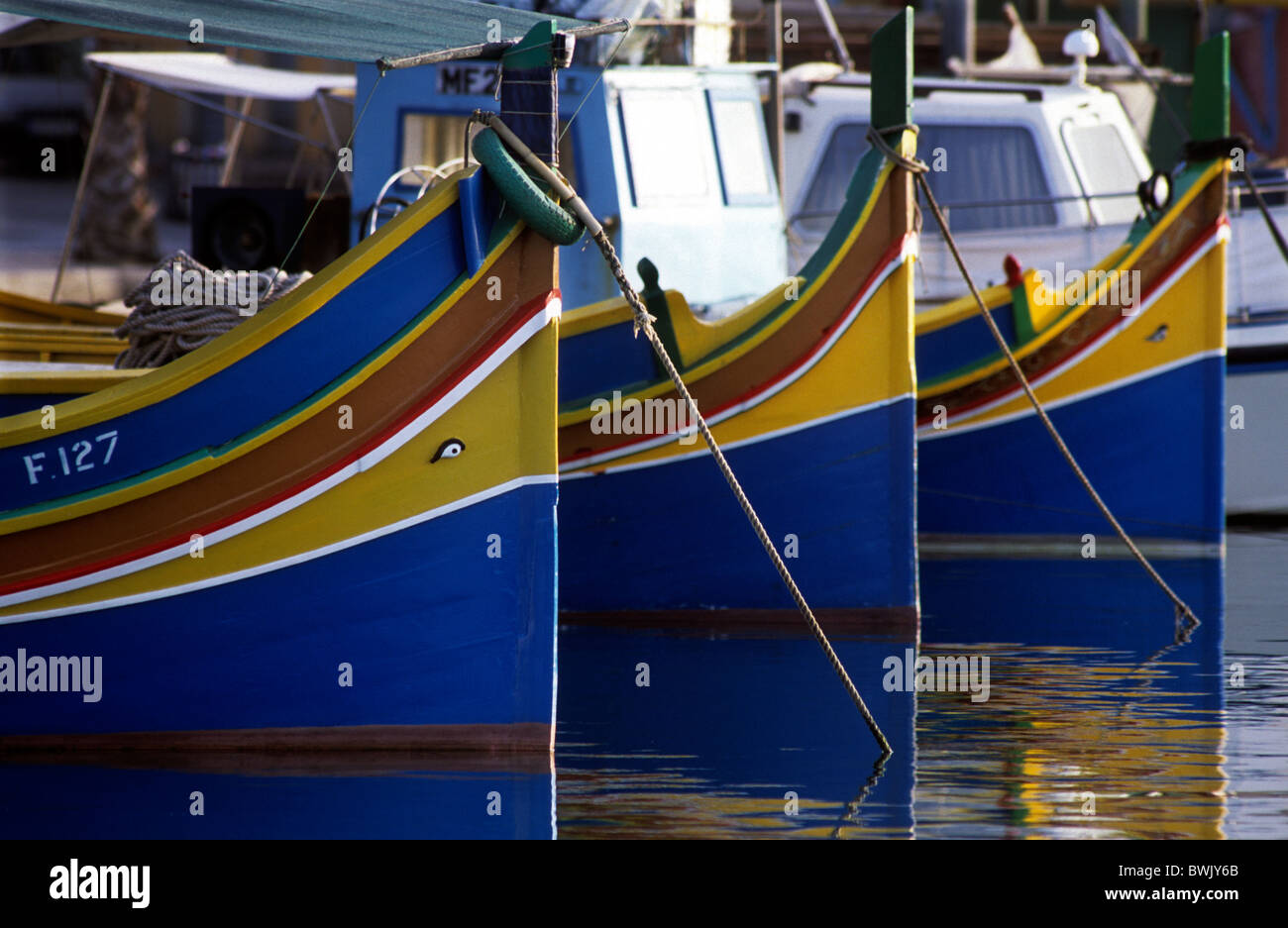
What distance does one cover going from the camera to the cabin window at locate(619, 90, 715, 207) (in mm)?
11062

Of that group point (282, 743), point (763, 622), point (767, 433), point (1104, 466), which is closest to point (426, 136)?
point (767, 433)

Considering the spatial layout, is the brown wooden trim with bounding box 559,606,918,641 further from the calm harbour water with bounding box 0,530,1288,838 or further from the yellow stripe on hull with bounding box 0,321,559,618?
the yellow stripe on hull with bounding box 0,321,559,618

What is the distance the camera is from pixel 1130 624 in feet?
32.2

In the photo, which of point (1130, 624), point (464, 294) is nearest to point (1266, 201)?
point (1130, 624)

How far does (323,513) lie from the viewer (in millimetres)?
6188

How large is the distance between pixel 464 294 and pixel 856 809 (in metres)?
1.98

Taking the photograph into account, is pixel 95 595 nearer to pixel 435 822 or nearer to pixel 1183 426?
pixel 435 822

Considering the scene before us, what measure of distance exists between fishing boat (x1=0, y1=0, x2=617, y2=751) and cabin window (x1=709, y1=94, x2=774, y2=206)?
536 cm

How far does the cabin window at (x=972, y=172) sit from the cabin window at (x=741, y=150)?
6.72 feet
